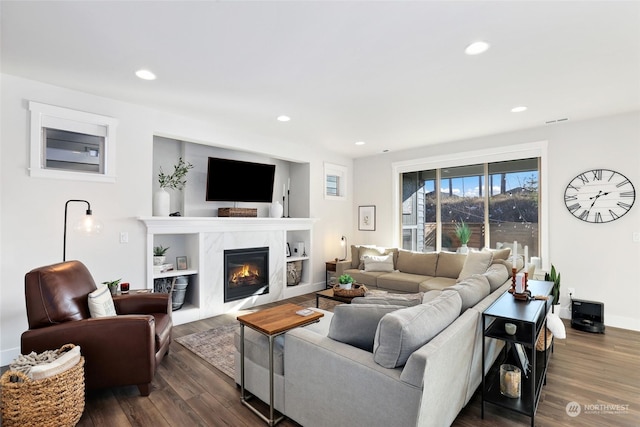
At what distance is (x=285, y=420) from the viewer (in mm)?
2090

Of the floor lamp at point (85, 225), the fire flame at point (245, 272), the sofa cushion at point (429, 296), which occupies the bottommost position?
the fire flame at point (245, 272)

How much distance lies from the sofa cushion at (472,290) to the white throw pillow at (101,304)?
8.65 ft

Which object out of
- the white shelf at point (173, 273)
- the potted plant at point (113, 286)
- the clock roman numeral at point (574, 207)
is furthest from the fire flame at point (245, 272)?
the clock roman numeral at point (574, 207)

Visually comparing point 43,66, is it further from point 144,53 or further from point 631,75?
point 631,75

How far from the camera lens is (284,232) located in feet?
17.1

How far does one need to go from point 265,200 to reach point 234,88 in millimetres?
2249

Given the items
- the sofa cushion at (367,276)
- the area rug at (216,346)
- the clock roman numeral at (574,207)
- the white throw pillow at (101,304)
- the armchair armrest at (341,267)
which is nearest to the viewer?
the white throw pillow at (101,304)

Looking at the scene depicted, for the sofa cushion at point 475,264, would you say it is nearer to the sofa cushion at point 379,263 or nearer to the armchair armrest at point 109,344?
the sofa cushion at point 379,263

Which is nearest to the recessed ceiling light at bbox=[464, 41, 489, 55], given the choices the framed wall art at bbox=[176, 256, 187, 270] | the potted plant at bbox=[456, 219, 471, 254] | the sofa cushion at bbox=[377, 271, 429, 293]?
the sofa cushion at bbox=[377, 271, 429, 293]

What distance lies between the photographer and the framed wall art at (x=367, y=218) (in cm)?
614

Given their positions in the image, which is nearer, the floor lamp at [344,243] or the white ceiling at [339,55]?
the white ceiling at [339,55]

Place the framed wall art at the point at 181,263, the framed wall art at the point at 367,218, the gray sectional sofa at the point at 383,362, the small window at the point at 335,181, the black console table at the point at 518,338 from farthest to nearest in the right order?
the framed wall art at the point at 367,218, the small window at the point at 335,181, the framed wall art at the point at 181,263, the black console table at the point at 518,338, the gray sectional sofa at the point at 383,362

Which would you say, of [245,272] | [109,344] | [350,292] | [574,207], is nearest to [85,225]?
[109,344]

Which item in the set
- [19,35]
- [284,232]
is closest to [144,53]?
[19,35]
